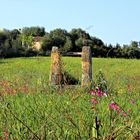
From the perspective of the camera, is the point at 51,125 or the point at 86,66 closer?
the point at 51,125

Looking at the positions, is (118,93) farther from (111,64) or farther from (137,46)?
(111,64)

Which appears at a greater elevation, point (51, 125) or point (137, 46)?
point (137, 46)

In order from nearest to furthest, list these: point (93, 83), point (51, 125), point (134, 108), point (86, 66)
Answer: point (51, 125) → point (134, 108) → point (93, 83) → point (86, 66)

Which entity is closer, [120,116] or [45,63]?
[120,116]

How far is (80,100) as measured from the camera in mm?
7871

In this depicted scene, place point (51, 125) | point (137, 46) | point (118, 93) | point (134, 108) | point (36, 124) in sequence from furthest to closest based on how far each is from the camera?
point (118, 93)
point (134, 108)
point (36, 124)
point (51, 125)
point (137, 46)

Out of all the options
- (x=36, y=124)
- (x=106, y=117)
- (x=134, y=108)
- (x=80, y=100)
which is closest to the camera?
(x=36, y=124)

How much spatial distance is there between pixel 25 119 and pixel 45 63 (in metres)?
33.8

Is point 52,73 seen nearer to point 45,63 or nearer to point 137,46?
point 137,46

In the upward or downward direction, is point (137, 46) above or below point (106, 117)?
above

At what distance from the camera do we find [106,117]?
587 cm

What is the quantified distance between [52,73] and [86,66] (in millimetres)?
1064

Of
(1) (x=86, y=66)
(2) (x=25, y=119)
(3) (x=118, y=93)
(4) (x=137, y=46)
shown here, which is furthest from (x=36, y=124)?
(1) (x=86, y=66)

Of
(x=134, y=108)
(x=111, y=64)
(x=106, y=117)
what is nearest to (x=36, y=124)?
(x=106, y=117)
